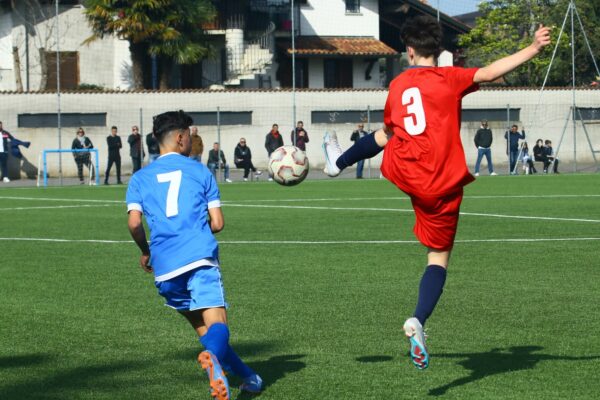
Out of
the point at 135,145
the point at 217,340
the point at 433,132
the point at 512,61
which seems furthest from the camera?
the point at 135,145

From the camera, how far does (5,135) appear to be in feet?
121

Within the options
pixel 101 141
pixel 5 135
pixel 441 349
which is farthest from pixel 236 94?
pixel 441 349

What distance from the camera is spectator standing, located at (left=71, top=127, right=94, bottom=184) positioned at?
36156 millimetres

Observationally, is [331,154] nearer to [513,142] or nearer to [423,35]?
[423,35]

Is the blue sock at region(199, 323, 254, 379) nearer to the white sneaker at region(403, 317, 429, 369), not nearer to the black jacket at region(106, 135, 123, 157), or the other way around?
the white sneaker at region(403, 317, 429, 369)

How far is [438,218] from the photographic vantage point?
6.59 metres

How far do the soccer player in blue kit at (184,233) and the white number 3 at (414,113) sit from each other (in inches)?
48.3

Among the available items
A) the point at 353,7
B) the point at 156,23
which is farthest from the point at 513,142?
the point at 353,7

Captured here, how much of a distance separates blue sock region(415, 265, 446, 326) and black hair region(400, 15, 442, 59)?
124 cm

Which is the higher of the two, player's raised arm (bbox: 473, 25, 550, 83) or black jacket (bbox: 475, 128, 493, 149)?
player's raised arm (bbox: 473, 25, 550, 83)

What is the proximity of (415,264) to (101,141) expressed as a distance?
97.6 feet

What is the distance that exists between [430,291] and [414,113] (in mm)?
1002

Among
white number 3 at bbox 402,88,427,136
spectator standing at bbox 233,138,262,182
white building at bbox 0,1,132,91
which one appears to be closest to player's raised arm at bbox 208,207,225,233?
white number 3 at bbox 402,88,427,136

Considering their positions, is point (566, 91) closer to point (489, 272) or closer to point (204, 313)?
point (489, 272)
